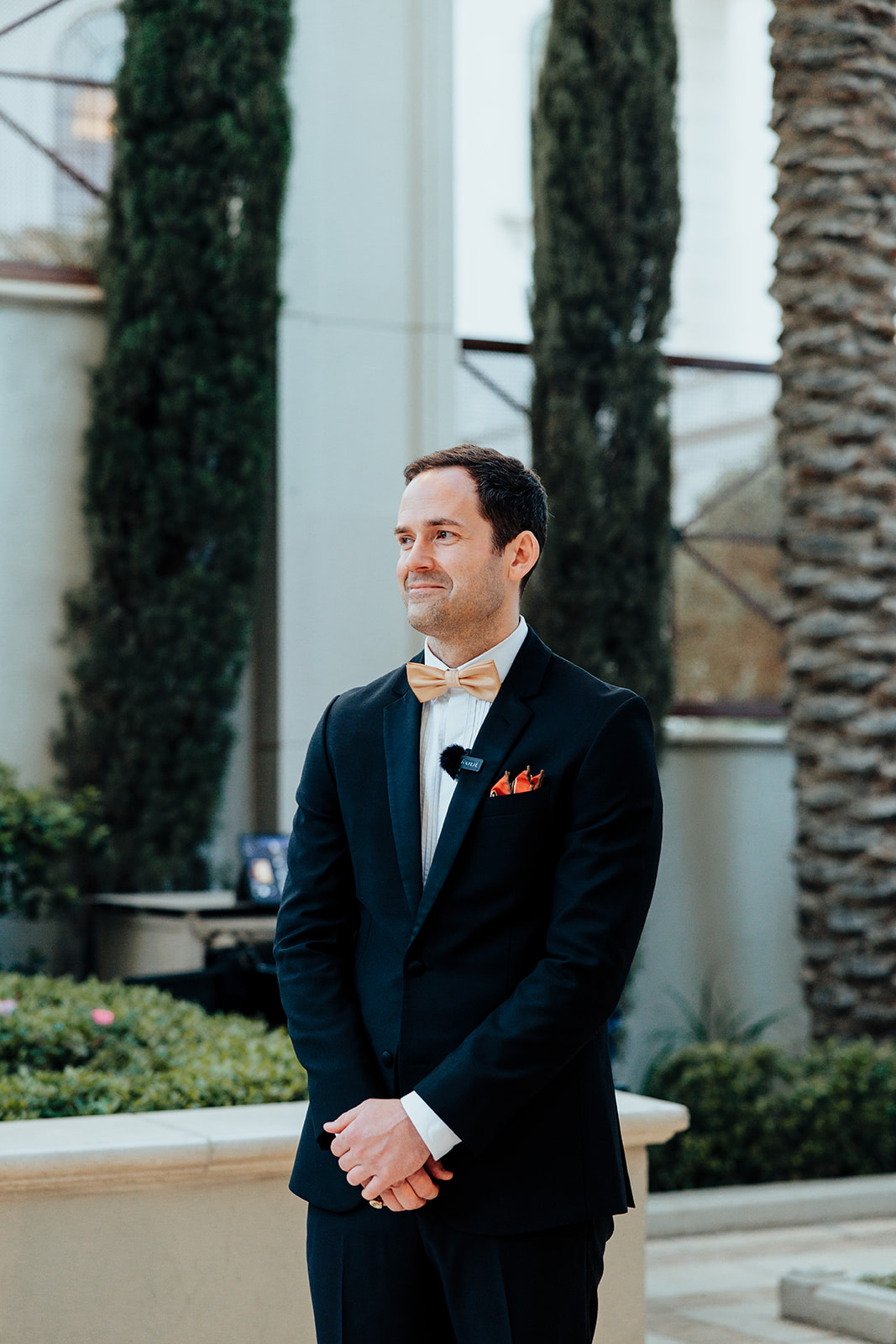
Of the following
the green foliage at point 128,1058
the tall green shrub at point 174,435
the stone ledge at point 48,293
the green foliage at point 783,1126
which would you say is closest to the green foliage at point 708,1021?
the green foliage at point 783,1126

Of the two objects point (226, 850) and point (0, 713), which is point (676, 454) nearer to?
point (226, 850)

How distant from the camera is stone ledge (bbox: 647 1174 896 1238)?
575 cm

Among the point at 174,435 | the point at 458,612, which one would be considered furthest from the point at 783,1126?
the point at 458,612

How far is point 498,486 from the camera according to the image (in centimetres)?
220

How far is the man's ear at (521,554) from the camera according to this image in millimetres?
2232

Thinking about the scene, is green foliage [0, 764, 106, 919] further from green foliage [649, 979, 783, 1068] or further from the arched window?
green foliage [649, 979, 783, 1068]

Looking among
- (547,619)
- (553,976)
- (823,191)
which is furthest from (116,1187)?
(823,191)

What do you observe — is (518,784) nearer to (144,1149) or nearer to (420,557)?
(420,557)

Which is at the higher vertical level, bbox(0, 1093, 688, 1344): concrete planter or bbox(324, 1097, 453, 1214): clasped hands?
bbox(324, 1097, 453, 1214): clasped hands

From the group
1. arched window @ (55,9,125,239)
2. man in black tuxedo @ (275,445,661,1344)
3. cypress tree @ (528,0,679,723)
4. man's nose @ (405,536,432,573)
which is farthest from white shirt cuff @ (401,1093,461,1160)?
arched window @ (55,9,125,239)

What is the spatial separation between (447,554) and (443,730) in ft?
0.88

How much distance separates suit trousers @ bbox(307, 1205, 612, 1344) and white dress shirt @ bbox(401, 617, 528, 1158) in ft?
1.58

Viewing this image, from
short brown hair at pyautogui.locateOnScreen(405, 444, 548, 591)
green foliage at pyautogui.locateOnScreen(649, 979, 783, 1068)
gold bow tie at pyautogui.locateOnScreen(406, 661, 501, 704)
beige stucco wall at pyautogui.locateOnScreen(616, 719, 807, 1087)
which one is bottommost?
green foliage at pyautogui.locateOnScreen(649, 979, 783, 1068)

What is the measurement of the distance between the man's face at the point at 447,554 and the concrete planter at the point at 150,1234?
164 centimetres
